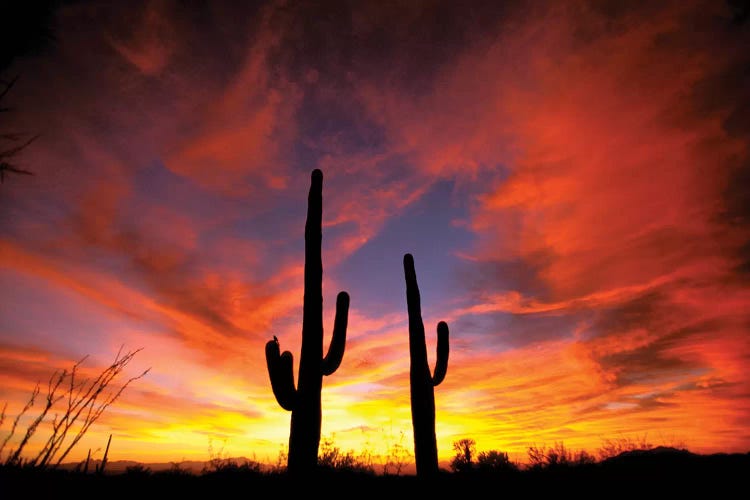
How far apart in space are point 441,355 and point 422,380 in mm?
857

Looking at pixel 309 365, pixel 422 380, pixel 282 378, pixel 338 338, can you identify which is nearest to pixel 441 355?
pixel 422 380

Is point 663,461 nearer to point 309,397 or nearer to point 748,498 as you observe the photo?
point 748,498

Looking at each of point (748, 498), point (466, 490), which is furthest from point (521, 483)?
point (748, 498)

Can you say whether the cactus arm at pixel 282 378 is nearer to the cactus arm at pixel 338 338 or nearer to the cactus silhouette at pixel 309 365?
the cactus silhouette at pixel 309 365

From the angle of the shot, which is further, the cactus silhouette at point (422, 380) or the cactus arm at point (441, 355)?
the cactus arm at point (441, 355)

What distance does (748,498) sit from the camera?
461 cm

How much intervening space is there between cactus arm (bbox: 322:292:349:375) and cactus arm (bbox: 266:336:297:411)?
69cm

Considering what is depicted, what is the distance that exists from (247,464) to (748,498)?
398 inches

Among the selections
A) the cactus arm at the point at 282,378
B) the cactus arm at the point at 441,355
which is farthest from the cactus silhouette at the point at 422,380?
the cactus arm at the point at 282,378

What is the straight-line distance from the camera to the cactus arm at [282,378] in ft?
19.7

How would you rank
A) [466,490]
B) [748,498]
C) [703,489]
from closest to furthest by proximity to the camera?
1. [748,498]
2. [703,489]
3. [466,490]

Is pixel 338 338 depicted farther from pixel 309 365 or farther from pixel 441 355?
pixel 441 355

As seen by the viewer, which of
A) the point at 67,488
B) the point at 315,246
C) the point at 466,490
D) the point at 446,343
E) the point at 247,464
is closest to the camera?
the point at 67,488

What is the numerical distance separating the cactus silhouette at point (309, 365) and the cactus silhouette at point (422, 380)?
91.7 inches
